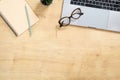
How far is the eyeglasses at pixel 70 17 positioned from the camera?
0.96 meters

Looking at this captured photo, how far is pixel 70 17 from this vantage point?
0.96 meters

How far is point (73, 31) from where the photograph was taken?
970 millimetres

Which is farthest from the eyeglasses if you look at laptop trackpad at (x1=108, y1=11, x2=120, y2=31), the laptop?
laptop trackpad at (x1=108, y1=11, x2=120, y2=31)

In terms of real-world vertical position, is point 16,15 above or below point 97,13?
above

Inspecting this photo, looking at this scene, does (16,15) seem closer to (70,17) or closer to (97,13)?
(70,17)

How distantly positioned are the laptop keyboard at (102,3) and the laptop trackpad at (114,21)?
0.02 m

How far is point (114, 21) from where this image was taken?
0.99 meters

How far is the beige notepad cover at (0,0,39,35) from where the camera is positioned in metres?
0.92

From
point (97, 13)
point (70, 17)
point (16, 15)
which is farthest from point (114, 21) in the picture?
point (16, 15)

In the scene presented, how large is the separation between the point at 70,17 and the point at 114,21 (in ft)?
0.63

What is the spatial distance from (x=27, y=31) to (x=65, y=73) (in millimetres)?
229

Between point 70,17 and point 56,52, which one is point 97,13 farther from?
point 56,52

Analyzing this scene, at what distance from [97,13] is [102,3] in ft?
0.17

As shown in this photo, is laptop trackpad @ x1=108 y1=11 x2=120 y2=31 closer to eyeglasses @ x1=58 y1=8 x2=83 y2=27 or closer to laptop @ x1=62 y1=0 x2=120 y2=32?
laptop @ x1=62 y1=0 x2=120 y2=32
